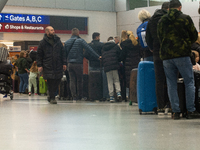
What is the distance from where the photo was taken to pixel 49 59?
10523mm

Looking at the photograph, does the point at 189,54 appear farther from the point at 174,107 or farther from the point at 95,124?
the point at 95,124

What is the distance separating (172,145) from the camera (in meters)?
3.95

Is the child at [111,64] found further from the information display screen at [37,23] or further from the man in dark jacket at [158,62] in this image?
the information display screen at [37,23]

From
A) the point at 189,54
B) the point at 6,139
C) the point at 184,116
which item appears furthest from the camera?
the point at 184,116

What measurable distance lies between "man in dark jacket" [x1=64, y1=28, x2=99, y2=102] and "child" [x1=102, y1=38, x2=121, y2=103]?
0.39 meters

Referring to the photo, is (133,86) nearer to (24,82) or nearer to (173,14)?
(173,14)

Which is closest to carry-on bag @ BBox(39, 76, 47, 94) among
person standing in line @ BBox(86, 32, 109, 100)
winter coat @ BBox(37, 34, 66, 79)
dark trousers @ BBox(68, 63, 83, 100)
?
person standing in line @ BBox(86, 32, 109, 100)

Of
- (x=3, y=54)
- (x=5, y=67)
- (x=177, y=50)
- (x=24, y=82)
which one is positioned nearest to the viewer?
(x=177, y=50)

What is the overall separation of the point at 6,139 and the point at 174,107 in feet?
9.27

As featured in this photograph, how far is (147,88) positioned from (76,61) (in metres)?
4.63

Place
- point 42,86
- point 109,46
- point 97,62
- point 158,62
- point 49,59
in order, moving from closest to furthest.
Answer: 1. point 158,62
2. point 49,59
3. point 109,46
4. point 97,62
5. point 42,86

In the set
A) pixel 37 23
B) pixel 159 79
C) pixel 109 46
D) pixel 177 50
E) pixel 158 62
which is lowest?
pixel 159 79

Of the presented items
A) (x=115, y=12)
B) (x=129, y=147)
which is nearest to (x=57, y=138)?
(x=129, y=147)

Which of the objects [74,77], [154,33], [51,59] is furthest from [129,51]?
[154,33]
